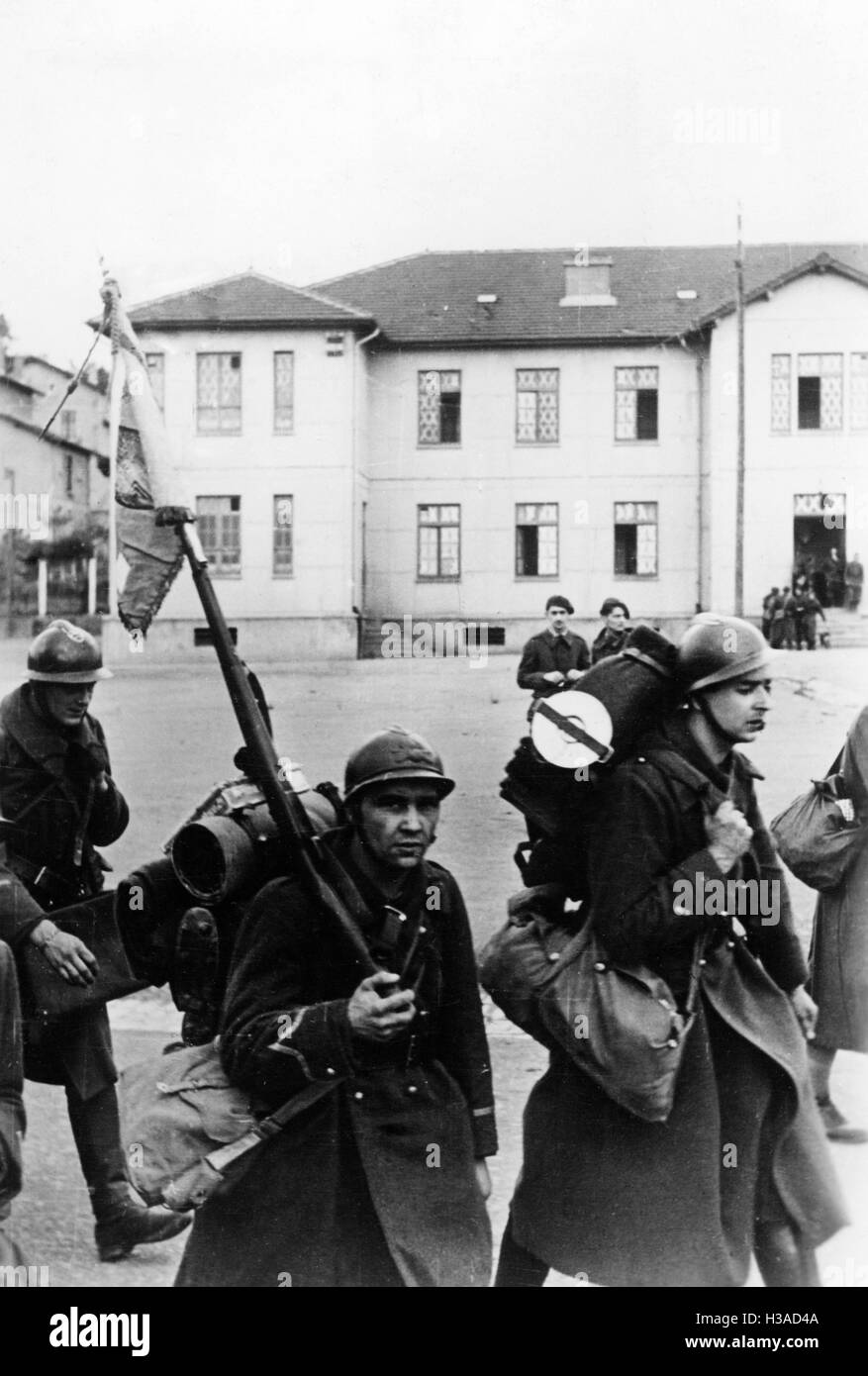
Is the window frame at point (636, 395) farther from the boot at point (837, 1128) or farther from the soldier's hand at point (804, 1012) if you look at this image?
the boot at point (837, 1128)

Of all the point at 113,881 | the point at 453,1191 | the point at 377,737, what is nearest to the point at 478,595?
the point at 377,737

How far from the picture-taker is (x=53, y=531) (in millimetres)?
4801

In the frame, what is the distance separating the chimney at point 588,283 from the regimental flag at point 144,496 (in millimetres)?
1564

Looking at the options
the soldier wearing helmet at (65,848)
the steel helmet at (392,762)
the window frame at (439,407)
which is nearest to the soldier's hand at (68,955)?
the soldier wearing helmet at (65,848)

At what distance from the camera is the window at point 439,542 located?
4.59m

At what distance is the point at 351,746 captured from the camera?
4441 mm

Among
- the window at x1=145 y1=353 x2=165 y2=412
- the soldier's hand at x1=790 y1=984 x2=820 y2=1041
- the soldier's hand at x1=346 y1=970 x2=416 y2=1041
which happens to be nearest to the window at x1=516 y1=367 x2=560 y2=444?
the window at x1=145 y1=353 x2=165 y2=412

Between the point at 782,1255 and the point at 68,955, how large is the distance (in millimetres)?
1942

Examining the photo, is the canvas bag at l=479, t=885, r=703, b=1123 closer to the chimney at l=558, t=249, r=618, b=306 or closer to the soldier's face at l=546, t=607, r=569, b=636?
the soldier's face at l=546, t=607, r=569, b=636

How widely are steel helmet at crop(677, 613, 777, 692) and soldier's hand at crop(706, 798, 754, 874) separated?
293mm

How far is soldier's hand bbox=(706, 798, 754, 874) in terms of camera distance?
3.07 meters

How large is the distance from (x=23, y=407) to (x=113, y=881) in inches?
130

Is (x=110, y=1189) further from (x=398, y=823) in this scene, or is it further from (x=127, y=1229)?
(x=398, y=823)
